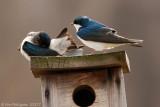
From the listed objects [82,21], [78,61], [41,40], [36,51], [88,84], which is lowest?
[88,84]

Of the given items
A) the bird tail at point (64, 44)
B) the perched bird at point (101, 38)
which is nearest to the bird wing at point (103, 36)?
the perched bird at point (101, 38)

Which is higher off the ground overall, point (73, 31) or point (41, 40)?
point (73, 31)

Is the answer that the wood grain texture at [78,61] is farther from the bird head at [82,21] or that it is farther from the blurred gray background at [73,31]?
the blurred gray background at [73,31]

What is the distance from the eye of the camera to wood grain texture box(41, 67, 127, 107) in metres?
4.52

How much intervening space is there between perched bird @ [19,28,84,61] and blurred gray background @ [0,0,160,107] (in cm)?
428

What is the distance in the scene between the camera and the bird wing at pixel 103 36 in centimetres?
462

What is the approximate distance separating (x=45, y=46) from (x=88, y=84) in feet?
2.11

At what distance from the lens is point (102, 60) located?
14.4ft

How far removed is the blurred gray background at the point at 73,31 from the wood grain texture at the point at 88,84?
15.7ft

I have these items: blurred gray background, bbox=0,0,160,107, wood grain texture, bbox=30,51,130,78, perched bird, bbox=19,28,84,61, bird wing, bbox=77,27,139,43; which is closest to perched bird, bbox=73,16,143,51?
bird wing, bbox=77,27,139,43

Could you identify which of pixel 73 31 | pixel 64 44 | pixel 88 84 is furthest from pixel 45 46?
pixel 73 31

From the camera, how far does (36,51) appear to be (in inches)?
191

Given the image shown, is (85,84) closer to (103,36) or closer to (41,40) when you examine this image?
(103,36)

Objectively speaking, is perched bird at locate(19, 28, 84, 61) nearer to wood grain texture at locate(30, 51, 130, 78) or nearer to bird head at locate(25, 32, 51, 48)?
bird head at locate(25, 32, 51, 48)
